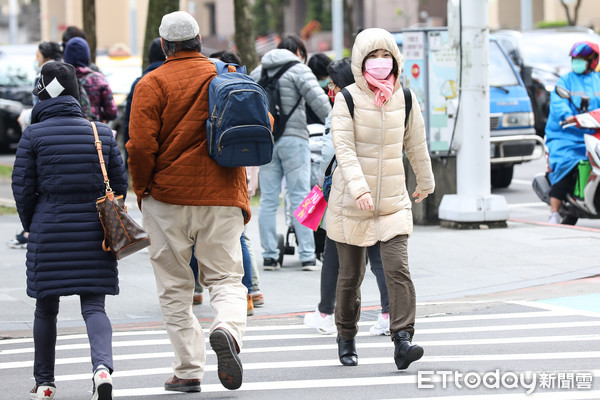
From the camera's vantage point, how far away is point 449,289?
29.1 ft

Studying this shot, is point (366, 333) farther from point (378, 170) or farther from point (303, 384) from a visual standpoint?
point (378, 170)

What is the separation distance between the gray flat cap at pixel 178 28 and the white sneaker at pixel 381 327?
238 cm

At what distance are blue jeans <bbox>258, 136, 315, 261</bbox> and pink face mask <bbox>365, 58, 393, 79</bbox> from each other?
10.8ft

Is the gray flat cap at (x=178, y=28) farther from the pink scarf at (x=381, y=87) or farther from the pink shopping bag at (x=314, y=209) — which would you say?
the pink shopping bag at (x=314, y=209)

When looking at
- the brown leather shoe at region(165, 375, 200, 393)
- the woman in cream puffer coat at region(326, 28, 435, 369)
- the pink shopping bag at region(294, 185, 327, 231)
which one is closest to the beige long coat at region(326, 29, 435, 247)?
the woman in cream puffer coat at region(326, 28, 435, 369)

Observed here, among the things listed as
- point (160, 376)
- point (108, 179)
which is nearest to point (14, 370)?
point (160, 376)

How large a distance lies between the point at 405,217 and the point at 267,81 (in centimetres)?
334

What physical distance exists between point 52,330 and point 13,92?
771 inches

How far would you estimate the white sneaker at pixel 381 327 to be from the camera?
7.15m

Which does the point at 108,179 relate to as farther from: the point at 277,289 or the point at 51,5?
the point at 51,5

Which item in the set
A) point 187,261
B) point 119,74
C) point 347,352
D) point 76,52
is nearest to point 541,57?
point 119,74

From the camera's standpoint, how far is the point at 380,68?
6.09 meters

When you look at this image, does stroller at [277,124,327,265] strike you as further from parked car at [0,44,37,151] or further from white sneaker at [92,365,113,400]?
parked car at [0,44,37,151]

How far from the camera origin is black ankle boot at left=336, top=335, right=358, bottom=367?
6344mm
